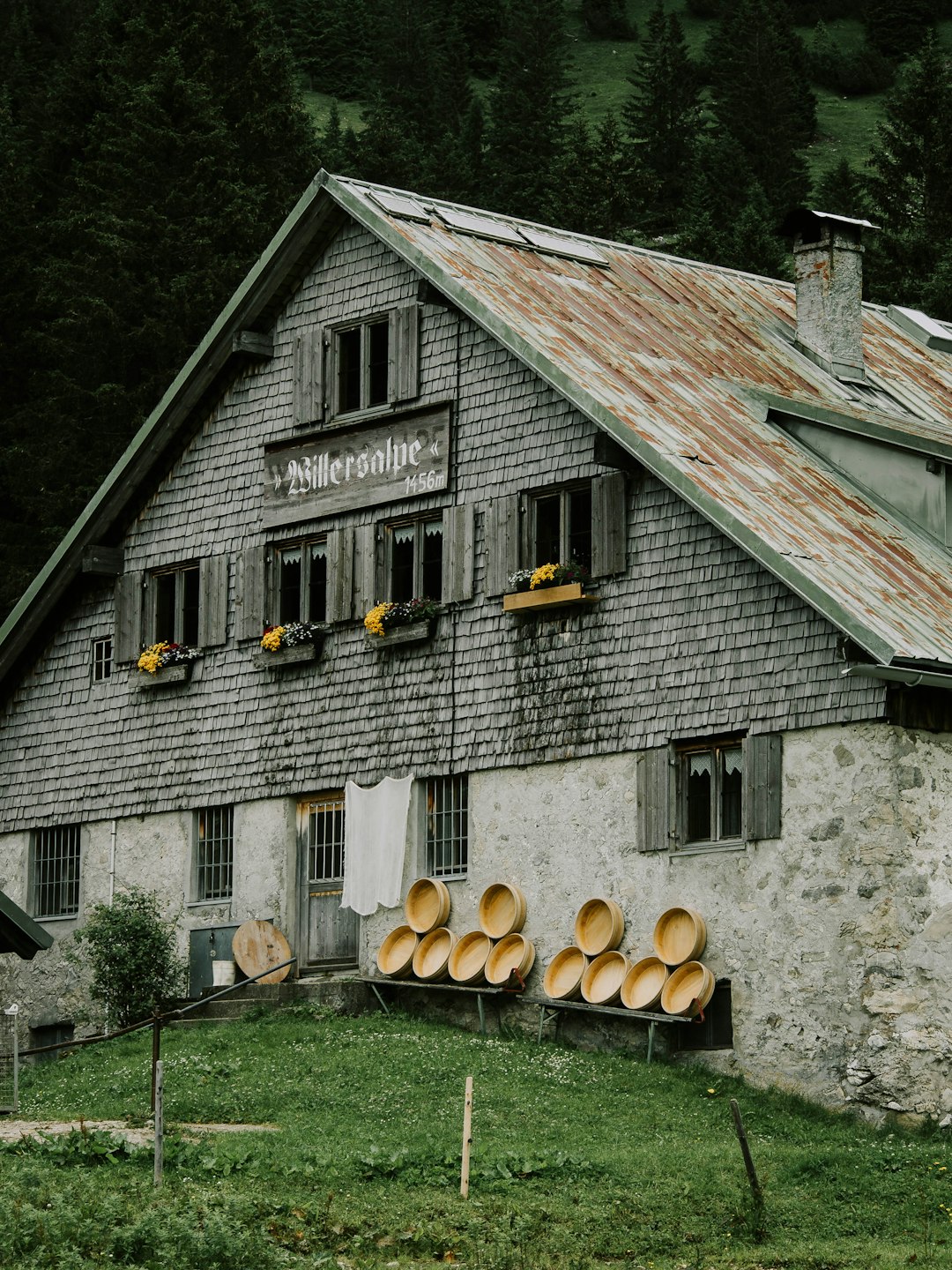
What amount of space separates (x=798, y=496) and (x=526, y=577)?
3205mm

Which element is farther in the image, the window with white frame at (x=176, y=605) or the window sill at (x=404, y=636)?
the window with white frame at (x=176, y=605)

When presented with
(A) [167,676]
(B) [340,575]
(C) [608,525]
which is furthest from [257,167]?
(C) [608,525]

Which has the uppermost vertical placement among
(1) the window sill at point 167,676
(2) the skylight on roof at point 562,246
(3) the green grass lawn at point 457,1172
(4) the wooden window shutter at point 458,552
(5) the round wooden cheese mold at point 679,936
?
(2) the skylight on roof at point 562,246

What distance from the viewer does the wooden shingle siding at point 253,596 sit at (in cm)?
2798

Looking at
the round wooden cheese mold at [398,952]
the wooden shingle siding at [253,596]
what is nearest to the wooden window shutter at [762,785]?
the round wooden cheese mold at [398,952]

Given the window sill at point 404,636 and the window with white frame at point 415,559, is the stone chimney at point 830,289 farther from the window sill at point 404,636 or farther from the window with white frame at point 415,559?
the window sill at point 404,636

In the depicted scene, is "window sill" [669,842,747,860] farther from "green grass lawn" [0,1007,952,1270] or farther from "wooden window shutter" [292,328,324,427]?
"wooden window shutter" [292,328,324,427]

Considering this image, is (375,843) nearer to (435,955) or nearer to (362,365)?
(435,955)

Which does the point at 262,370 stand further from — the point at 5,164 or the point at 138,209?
the point at 5,164

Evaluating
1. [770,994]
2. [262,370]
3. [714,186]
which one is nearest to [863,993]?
[770,994]

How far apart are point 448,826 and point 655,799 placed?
10.9 ft

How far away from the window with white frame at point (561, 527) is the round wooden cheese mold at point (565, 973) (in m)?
4.29

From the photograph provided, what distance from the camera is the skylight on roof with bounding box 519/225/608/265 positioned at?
95.5ft

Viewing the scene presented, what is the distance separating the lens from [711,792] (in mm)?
23312
